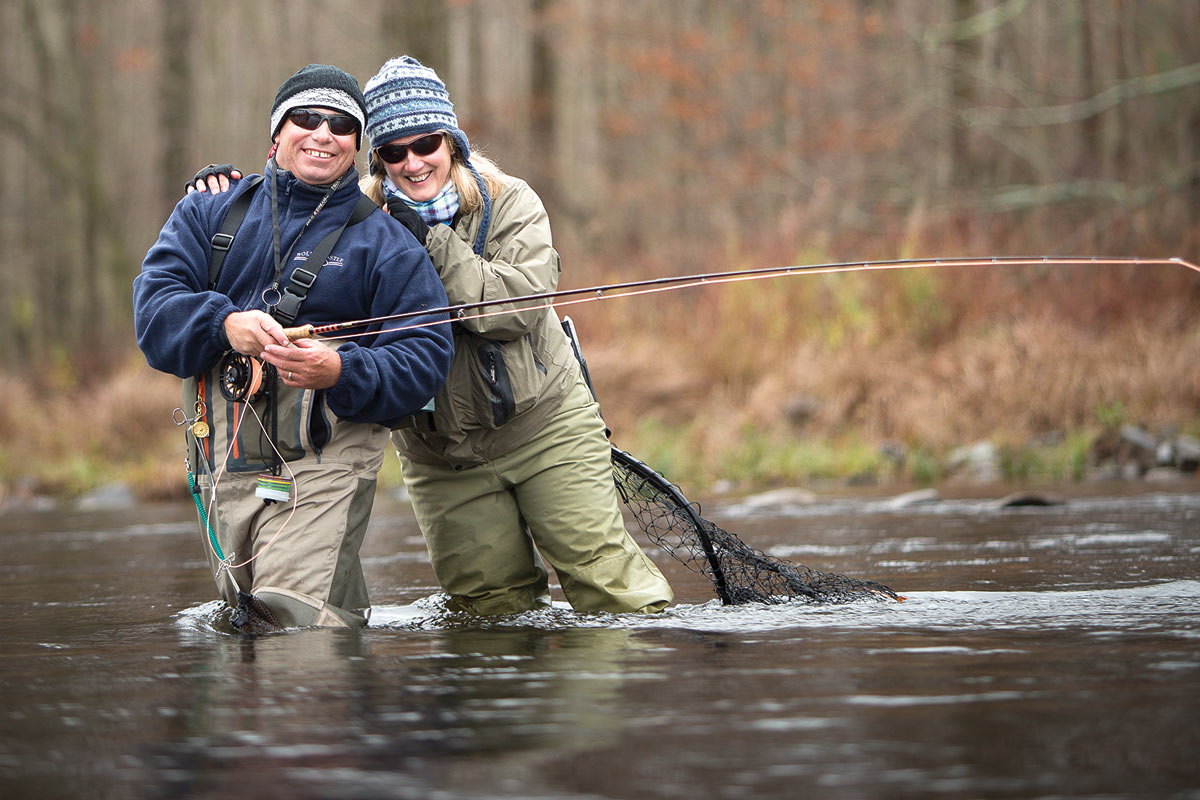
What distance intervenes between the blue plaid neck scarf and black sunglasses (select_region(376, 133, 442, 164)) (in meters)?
0.11

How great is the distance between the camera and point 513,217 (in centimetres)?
476

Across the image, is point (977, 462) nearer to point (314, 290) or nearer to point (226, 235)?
point (314, 290)

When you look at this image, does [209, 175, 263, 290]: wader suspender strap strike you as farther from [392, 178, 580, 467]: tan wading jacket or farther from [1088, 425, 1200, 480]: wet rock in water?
[1088, 425, 1200, 480]: wet rock in water

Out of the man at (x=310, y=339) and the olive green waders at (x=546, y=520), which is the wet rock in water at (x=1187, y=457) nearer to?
the olive green waders at (x=546, y=520)

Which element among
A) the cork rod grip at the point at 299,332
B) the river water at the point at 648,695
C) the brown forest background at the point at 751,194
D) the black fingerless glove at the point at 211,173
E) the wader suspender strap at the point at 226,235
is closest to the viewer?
the river water at the point at 648,695

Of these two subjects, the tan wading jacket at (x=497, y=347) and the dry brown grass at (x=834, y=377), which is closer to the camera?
the tan wading jacket at (x=497, y=347)

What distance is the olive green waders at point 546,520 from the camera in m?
4.82

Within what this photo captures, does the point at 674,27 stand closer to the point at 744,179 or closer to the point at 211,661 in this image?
the point at 744,179

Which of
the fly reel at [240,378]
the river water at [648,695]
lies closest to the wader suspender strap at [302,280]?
the fly reel at [240,378]

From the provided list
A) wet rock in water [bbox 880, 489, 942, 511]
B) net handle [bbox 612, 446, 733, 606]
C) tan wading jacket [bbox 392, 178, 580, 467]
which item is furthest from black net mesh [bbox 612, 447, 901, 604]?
wet rock in water [bbox 880, 489, 942, 511]

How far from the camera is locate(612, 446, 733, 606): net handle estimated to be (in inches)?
197

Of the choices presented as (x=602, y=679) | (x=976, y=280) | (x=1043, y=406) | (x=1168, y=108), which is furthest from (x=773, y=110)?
(x=602, y=679)

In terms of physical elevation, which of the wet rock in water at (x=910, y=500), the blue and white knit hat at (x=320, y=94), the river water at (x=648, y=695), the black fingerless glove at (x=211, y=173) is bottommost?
the wet rock in water at (x=910, y=500)

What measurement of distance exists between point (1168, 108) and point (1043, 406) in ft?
18.6
